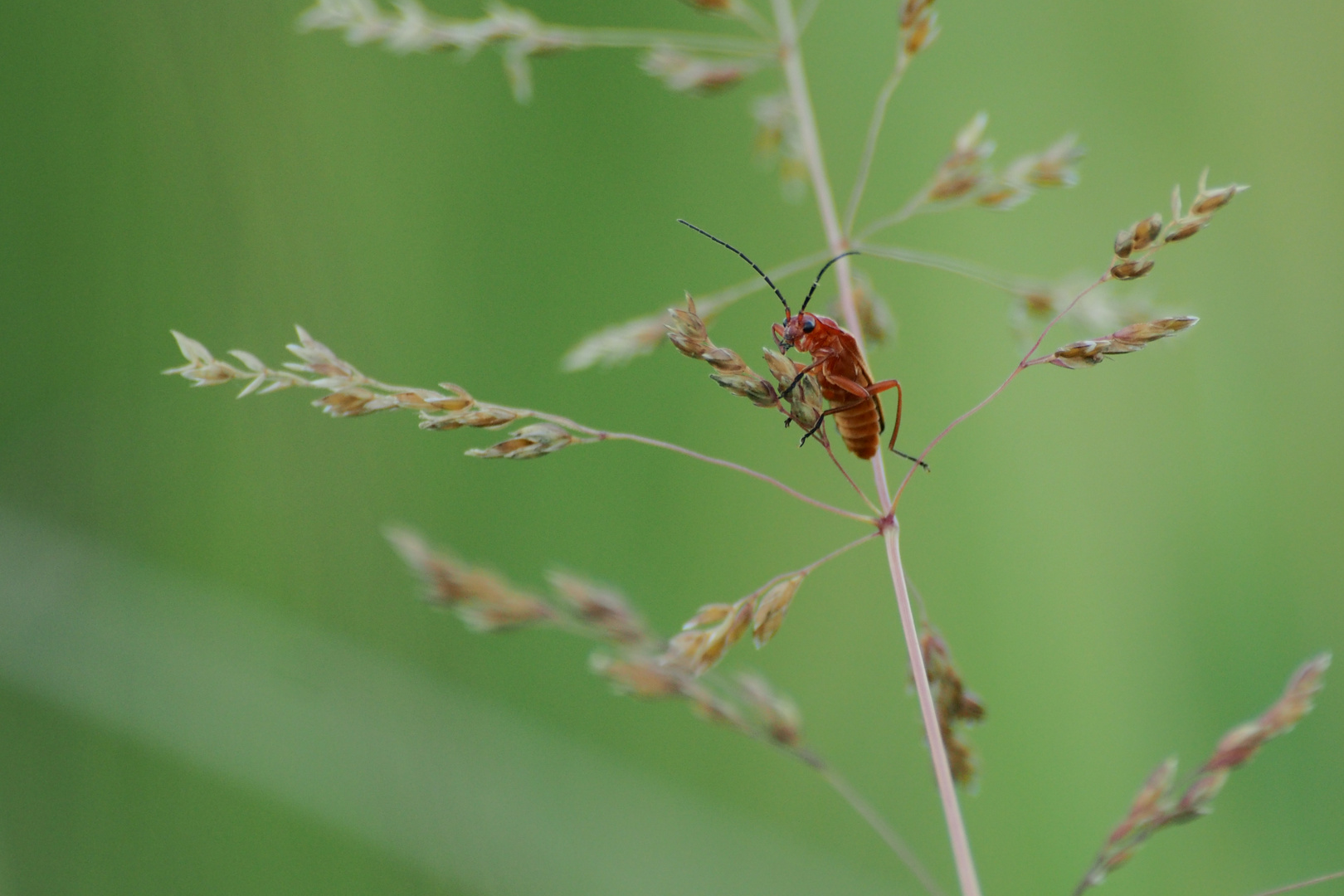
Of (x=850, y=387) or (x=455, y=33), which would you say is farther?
(x=455, y=33)

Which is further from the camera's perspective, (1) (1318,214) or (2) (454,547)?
(1) (1318,214)

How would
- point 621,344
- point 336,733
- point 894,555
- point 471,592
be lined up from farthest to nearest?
1. point 336,733
2. point 621,344
3. point 471,592
4. point 894,555

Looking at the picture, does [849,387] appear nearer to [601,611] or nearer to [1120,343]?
[1120,343]

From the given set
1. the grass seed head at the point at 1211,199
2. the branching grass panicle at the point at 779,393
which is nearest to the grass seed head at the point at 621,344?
the branching grass panicle at the point at 779,393

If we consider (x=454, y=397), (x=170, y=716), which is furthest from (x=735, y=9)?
(x=170, y=716)

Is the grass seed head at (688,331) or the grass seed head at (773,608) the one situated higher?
the grass seed head at (688,331)

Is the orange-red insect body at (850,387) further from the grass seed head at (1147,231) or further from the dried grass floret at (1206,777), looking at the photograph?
the dried grass floret at (1206,777)

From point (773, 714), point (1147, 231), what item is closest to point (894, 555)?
point (773, 714)

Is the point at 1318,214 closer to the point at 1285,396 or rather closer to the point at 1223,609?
the point at 1285,396
